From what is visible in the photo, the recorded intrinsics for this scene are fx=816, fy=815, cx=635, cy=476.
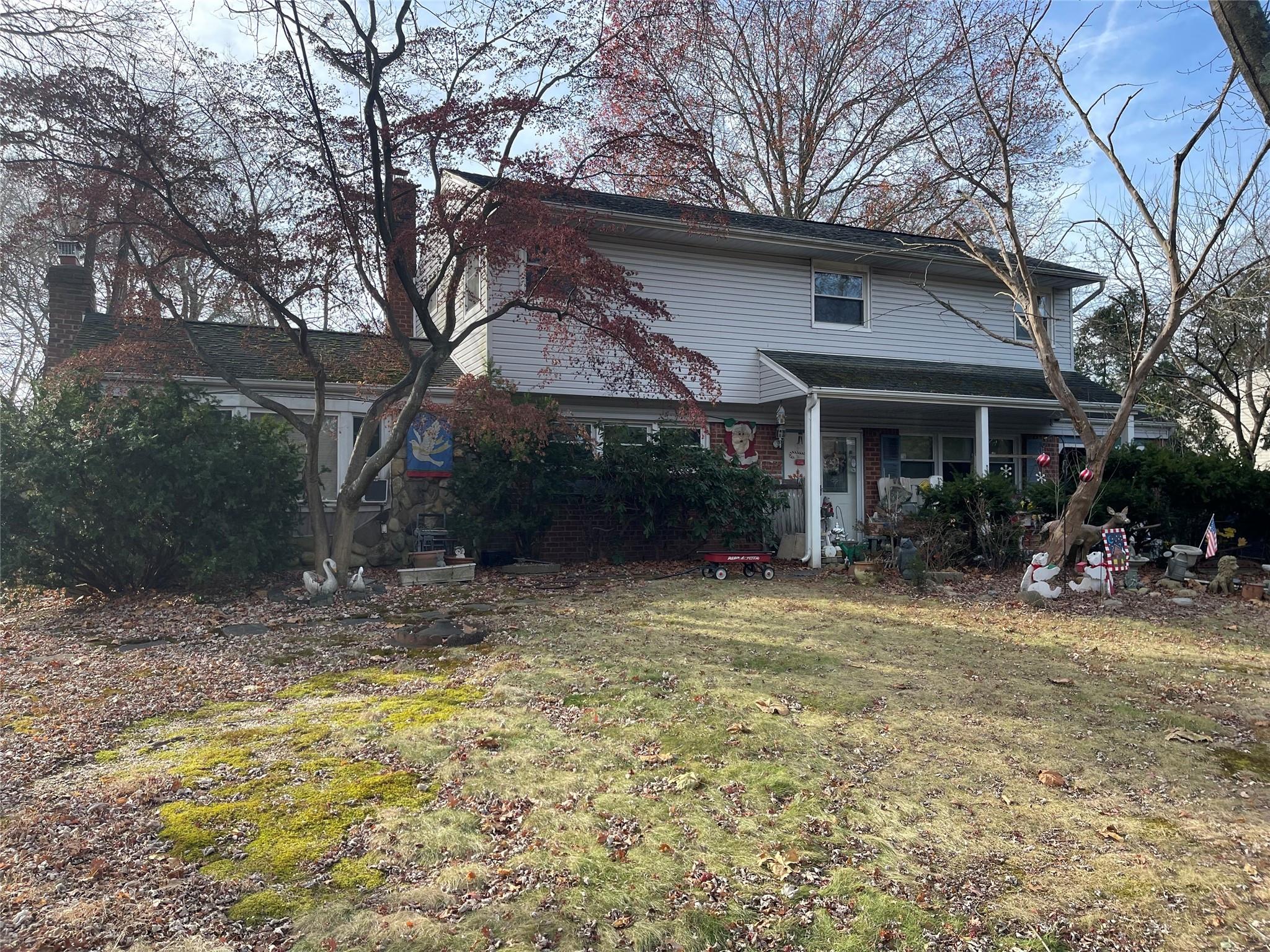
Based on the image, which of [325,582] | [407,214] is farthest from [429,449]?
[407,214]

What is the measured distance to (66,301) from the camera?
1345 centimetres

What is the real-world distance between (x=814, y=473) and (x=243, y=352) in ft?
31.1

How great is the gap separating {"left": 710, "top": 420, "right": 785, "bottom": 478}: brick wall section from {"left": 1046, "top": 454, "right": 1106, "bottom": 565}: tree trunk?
5605 millimetres

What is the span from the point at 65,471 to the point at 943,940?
9.90 metres

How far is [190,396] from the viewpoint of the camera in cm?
1060

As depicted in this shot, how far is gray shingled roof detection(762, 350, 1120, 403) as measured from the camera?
13.7 metres

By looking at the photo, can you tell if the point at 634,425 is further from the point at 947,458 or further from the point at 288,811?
the point at 288,811

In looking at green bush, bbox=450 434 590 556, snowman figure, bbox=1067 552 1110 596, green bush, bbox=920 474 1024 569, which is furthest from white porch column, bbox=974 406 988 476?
green bush, bbox=450 434 590 556

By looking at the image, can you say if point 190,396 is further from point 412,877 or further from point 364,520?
point 412,877

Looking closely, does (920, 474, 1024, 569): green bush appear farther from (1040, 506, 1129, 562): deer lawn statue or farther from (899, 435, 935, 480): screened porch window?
(899, 435, 935, 480): screened porch window

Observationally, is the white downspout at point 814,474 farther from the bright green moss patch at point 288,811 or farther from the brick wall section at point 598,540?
the bright green moss patch at point 288,811

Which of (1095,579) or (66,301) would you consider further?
(66,301)

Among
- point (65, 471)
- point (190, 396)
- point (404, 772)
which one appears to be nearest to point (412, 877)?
point (404, 772)

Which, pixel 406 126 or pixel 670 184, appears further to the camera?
pixel 670 184
